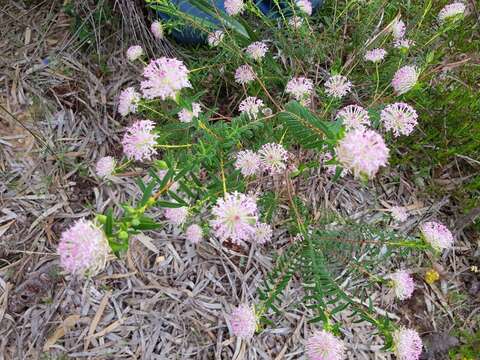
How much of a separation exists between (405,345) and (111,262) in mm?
908

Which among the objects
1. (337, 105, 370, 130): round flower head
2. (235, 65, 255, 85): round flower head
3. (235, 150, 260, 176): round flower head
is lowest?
(235, 150, 260, 176): round flower head

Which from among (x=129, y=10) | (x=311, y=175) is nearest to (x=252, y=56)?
(x=311, y=175)

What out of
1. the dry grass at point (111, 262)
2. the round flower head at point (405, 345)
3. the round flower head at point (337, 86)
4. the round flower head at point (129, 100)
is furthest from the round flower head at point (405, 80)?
the round flower head at point (129, 100)

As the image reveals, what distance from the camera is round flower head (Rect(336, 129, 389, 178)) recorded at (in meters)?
0.71

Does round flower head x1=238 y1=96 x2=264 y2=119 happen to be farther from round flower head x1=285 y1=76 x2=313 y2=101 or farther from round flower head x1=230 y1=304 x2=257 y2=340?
round flower head x1=230 y1=304 x2=257 y2=340

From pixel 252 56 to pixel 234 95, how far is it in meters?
0.29

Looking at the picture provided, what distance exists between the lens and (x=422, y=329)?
146 cm

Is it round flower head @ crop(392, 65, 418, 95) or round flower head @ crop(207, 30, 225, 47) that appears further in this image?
round flower head @ crop(207, 30, 225, 47)

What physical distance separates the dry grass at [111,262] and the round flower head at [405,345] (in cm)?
39

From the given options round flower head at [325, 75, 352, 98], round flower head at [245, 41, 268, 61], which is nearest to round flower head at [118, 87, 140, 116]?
round flower head at [245, 41, 268, 61]

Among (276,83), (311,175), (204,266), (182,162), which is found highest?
(182,162)

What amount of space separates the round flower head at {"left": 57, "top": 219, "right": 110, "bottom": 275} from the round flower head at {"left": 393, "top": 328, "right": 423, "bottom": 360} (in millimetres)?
692

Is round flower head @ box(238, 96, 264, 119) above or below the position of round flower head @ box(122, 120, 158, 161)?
below

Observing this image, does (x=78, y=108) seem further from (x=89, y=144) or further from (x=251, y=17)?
(x=251, y=17)
